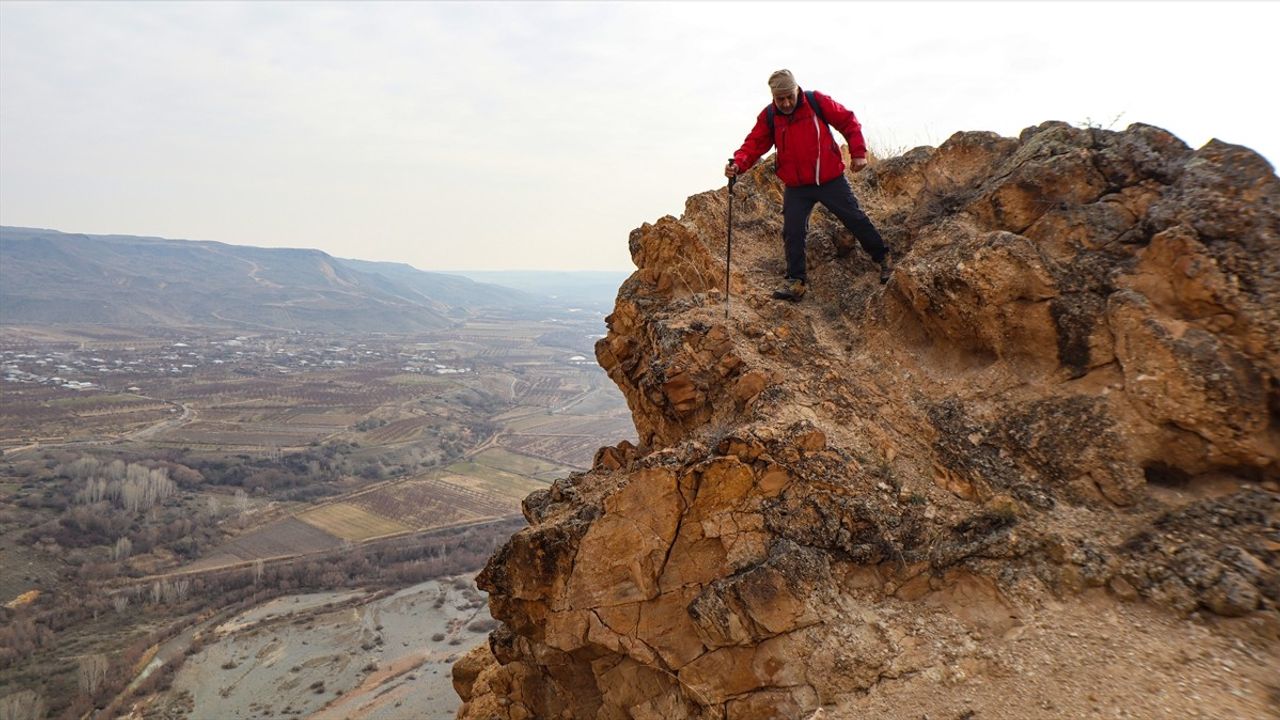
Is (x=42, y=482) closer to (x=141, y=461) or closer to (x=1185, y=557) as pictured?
(x=141, y=461)

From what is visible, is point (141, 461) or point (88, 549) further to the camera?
point (141, 461)

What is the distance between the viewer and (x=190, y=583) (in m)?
43.8

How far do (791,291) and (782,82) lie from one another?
7.77 feet

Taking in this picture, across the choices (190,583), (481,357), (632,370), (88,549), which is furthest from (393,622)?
(481,357)

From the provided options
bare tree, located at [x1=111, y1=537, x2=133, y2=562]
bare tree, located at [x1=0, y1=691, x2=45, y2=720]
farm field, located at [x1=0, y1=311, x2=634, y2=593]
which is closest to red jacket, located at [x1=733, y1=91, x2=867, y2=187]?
bare tree, located at [x1=0, y1=691, x2=45, y2=720]

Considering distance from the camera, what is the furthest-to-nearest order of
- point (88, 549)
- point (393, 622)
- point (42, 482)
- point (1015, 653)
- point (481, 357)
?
1. point (481, 357)
2. point (42, 482)
3. point (88, 549)
4. point (393, 622)
5. point (1015, 653)

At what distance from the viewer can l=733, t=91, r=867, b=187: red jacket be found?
7.09 m

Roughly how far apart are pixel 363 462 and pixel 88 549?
2748 cm

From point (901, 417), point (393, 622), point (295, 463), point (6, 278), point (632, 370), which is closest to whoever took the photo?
point (901, 417)

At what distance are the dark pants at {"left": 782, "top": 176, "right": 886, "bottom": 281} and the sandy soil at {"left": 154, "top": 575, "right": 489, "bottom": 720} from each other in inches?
1130

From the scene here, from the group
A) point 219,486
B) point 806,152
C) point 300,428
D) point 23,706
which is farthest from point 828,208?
point 300,428

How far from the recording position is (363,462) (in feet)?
242

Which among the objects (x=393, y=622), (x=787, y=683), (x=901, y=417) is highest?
(x=901, y=417)

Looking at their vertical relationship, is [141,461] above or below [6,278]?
below
